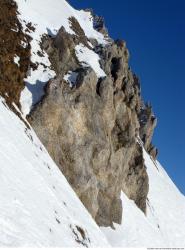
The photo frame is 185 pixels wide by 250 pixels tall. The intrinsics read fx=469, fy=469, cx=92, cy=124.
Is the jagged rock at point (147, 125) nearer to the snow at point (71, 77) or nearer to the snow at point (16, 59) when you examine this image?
the snow at point (71, 77)

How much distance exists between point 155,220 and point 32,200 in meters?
42.2

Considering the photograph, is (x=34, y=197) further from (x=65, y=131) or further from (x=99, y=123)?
(x=99, y=123)

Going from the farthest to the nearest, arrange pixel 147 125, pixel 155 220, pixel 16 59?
pixel 147 125
pixel 155 220
pixel 16 59

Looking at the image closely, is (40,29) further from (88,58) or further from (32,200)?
(32,200)

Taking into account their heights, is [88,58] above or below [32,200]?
above

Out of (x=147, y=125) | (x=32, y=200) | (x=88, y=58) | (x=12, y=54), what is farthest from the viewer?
(x=147, y=125)

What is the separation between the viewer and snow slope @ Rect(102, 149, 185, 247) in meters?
46.7

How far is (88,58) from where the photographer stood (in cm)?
5353

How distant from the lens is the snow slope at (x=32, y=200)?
17.5 metres

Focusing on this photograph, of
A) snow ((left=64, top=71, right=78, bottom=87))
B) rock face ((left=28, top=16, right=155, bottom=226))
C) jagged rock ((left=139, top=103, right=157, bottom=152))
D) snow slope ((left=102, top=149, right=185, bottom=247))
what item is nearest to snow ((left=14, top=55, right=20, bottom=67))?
rock face ((left=28, top=16, right=155, bottom=226))

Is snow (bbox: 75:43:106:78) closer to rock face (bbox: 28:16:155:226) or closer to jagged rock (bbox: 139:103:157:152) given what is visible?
rock face (bbox: 28:16:155:226)

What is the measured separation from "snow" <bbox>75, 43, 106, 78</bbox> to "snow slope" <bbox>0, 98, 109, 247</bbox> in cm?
1881

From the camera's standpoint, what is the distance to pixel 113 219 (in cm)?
4734

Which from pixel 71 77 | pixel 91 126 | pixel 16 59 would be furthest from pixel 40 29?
pixel 91 126
